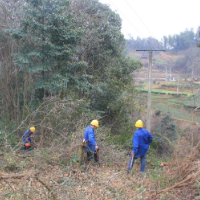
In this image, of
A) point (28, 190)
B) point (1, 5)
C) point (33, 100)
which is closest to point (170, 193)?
point (28, 190)

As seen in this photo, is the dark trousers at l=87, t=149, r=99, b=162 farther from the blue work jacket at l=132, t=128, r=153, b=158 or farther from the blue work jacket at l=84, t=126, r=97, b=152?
the blue work jacket at l=132, t=128, r=153, b=158

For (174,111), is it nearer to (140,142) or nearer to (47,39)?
(47,39)

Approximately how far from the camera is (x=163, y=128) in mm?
19469

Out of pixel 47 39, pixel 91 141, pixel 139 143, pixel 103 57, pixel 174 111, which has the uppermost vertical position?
pixel 47 39

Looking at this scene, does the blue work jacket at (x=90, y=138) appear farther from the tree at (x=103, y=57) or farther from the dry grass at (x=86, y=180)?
the tree at (x=103, y=57)

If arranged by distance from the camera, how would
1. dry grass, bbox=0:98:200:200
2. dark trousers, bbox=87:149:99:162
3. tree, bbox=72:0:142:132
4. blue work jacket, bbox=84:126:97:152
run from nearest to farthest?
1. dry grass, bbox=0:98:200:200
2. blue work jacket, bbox=84:126:97:152
3. dark trousers, bbox=87:149:99:162
4. tree, bbox=72:0:142:132

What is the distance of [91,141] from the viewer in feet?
17.8

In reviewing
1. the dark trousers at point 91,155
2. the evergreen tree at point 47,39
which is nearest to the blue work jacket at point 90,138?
the dark trousers at point 91,155

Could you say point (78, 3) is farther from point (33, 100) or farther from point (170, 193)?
point (170, 193)

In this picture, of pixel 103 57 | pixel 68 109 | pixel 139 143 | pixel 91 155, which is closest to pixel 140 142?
pixel 139 143

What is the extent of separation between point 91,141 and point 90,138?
3.3 inches

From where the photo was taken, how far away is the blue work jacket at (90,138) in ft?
17.9

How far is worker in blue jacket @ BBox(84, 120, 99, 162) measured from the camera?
215 inches

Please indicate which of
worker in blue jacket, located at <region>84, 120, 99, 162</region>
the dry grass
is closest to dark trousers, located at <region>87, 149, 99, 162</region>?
worker in blue jacket, located at <region>84, 120, 99, 162</region>
